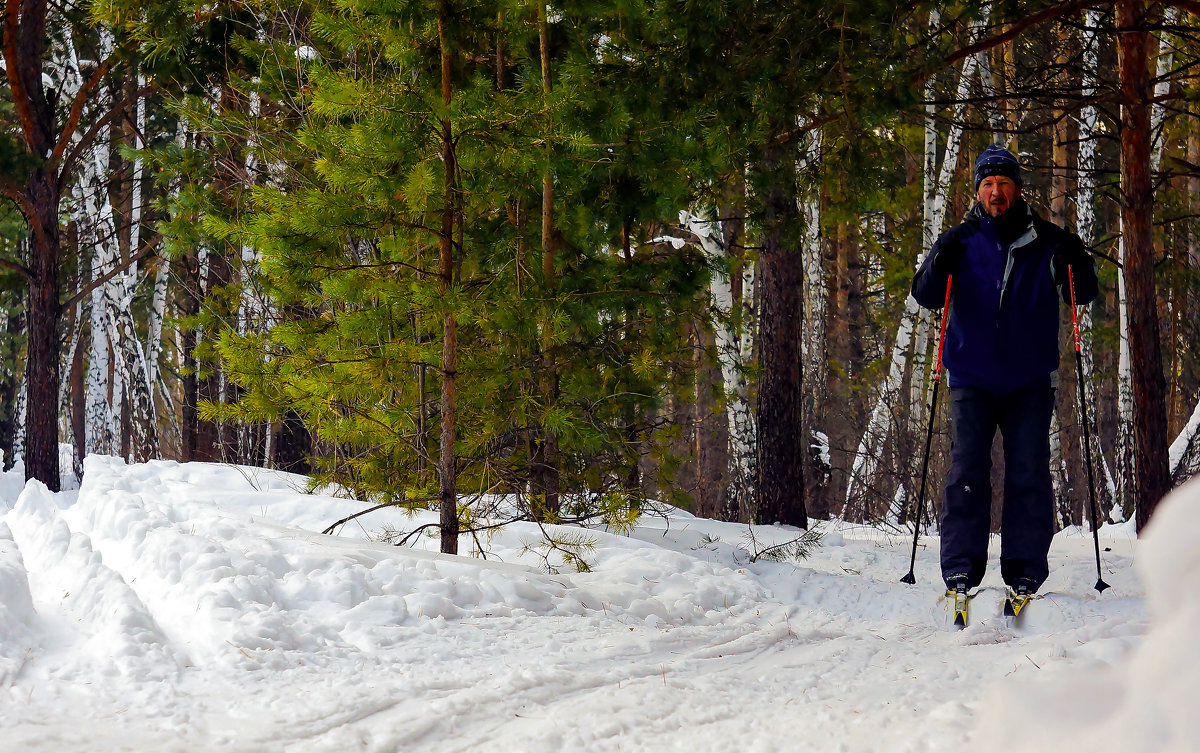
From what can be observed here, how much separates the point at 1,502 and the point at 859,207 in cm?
A: 1130

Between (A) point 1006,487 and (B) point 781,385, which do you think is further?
(B) point 781,385

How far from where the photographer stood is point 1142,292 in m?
8.11

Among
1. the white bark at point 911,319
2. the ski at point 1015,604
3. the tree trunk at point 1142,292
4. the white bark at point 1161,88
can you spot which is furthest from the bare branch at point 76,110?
the ski at point 1015,604

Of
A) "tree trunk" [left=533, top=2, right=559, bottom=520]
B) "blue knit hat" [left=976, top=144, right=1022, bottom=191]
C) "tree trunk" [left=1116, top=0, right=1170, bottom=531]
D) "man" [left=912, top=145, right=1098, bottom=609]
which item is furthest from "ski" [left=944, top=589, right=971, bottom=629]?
"tree trunk" [left=1116, top=0, right=1170, bottom=531]

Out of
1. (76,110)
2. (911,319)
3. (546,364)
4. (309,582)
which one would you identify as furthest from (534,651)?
(76,110)

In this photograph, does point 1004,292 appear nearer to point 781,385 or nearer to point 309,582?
point 309,582

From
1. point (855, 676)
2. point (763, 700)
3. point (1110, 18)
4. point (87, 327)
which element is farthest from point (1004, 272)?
point (87, 327)

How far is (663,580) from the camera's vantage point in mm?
5621

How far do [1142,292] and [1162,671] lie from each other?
25.1ft

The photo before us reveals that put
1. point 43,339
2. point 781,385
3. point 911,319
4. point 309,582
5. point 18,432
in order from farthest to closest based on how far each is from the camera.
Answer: point 18,432 < point 911,319 < point 43,339 < point 781,385 < point 309,582

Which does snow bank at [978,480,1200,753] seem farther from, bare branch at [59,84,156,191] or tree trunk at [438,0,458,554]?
bare branch at [59,84,156,191]

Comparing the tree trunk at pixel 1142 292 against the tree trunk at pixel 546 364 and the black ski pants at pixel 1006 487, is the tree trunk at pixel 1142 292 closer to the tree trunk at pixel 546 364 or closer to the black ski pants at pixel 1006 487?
the black ski pants at pixel 1006 487

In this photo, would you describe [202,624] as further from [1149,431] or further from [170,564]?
[1149,431]

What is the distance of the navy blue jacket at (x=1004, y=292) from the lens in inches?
200
